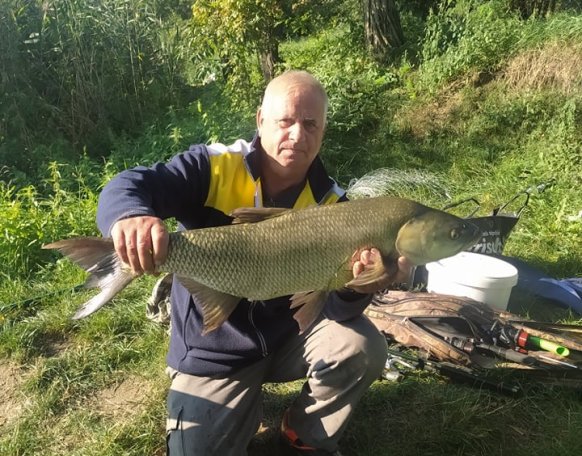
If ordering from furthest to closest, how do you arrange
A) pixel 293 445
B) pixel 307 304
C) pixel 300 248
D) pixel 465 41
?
pixel 465 41
pixel 293 445
pixel 307 304
pixel 300 248

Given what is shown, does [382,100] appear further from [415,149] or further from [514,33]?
[514,33]

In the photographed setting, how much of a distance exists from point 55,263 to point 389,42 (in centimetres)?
534

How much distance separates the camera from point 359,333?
2076 millimetres

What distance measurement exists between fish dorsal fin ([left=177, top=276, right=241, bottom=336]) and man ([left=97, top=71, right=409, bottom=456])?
23 centimetres

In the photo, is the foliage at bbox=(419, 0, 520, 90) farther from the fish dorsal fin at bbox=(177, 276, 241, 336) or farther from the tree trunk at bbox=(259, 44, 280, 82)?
the fish dorsal fin at bbox=(177, 276, 241, 336)

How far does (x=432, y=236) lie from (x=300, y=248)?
0.47 metres

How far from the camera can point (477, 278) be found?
2883 mm

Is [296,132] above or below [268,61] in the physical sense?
above

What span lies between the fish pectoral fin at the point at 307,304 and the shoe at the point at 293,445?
21.7 inches

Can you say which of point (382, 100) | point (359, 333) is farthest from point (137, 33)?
point (359, 333)

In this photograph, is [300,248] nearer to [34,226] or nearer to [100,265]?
[100,265]

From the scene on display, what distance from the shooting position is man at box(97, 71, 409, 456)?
198 centimetres

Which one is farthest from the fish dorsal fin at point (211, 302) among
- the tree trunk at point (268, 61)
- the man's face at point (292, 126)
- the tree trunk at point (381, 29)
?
the tree trunk at point (381, 29)

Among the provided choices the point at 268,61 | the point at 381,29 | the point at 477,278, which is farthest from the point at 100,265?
the point at 381,29
